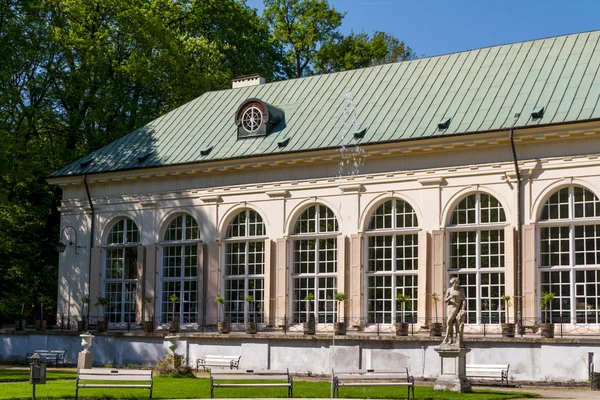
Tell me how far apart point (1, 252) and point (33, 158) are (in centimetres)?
481

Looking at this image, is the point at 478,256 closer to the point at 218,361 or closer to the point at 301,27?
the point at 218,361

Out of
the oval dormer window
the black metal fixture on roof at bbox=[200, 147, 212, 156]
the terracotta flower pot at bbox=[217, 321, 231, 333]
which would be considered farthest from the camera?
the black metal fixture on roof at bbox=[200, 147, 212, 156]

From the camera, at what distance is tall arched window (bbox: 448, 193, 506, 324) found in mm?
34844

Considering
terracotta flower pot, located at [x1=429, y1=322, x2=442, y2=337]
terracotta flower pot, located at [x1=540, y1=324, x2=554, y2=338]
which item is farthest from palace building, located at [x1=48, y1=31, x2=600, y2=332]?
terracotta flower pot, located at [x1=429, y1=322, x2=442, y2=337]

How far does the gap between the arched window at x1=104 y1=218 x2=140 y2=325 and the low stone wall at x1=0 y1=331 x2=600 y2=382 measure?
2.74 meters

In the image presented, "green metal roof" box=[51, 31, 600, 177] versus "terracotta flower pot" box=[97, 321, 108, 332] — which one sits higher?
"green metal roof" box=[51, 31, 600, 177]

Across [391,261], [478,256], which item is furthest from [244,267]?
[478,256]

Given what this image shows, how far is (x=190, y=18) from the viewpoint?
56562mm

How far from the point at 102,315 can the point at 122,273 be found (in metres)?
1.92

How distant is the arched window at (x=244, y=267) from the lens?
132ft

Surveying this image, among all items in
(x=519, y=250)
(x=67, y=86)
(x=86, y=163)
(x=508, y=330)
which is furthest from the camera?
(x=67, y=86)

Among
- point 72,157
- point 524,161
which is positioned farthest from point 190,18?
A: point 524,161

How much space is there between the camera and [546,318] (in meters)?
33.2

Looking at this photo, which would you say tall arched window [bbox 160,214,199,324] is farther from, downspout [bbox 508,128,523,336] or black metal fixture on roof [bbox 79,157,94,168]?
downspout [bbox 508,128,523,336]
